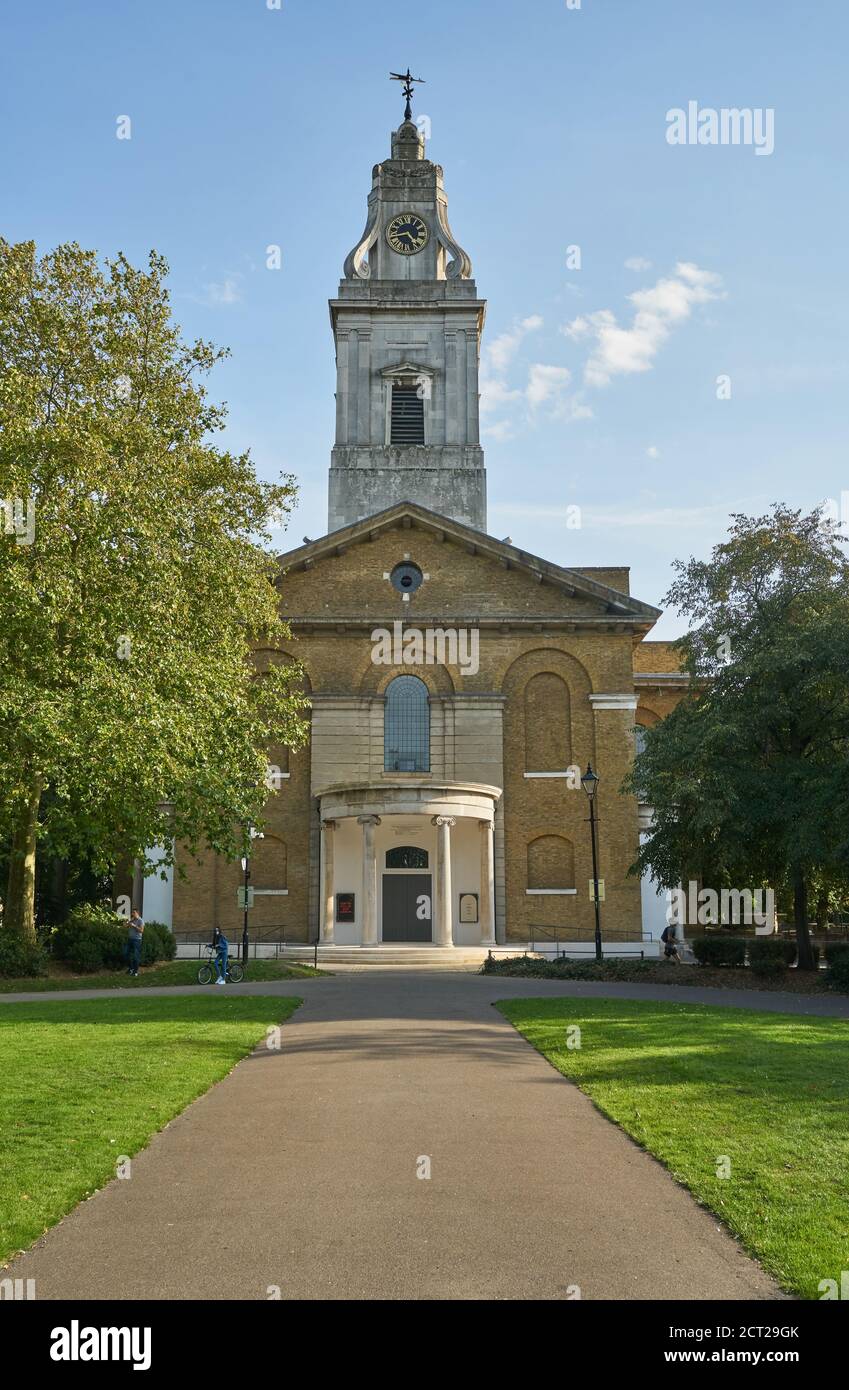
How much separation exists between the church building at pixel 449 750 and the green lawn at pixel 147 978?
25.0 ft

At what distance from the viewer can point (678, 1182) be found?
25.6ft

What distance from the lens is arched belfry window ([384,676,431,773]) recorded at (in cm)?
3966

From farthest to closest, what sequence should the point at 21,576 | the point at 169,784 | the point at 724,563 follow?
the point at 724,563 → the point at 169,784 → the point at 21,576

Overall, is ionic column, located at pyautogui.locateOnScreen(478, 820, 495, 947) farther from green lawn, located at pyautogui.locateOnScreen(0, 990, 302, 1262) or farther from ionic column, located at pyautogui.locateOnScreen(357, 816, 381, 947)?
green lawn, located at pyautogui.locateOnScreen(0, 990, 302, 1262)

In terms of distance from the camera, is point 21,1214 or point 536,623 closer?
point 21,1214

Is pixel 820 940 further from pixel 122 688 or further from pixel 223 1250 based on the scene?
pixel 223 1250

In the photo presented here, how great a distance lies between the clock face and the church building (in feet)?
70.6

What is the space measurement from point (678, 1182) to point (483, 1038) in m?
7.70

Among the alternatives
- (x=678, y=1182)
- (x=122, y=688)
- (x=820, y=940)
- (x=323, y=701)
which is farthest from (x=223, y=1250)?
(x=820, y=940)

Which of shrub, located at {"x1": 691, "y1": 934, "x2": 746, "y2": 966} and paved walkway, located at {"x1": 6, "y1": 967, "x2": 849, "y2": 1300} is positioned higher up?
paved walkway, located at {"x1": 6, "y1": 967, "x2": 849, "y2": 1300}

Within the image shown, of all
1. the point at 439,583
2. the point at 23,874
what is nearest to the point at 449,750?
the point at 439,583

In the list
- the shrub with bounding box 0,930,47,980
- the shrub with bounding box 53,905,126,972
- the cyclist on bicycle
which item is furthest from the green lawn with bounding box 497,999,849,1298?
the shrub with bounding box 53,905,126,972

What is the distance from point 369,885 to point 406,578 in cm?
1132

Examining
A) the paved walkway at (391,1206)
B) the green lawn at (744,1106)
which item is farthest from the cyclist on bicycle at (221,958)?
the paved walkway at (391,1206)
